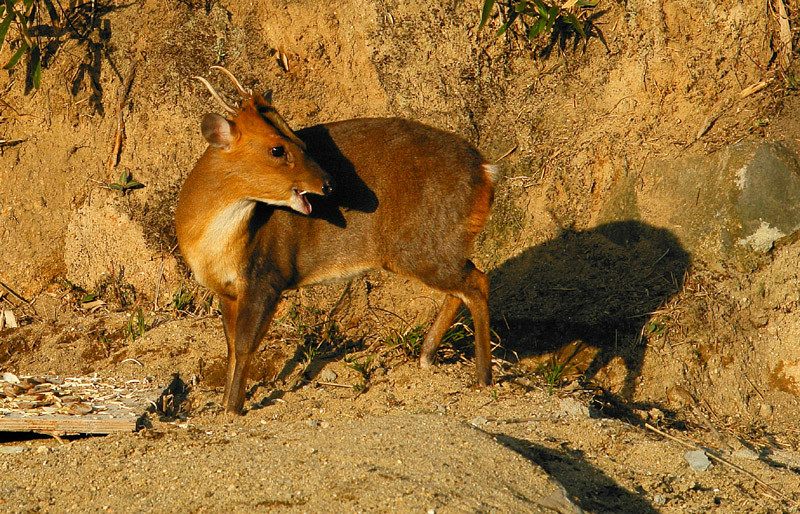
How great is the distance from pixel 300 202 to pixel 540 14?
8.43 feet

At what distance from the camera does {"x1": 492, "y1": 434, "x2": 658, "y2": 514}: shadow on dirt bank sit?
3.85 m

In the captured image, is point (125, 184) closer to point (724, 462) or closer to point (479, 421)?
point (479, 421)

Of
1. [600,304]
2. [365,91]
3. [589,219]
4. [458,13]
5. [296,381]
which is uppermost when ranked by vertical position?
[458,13]

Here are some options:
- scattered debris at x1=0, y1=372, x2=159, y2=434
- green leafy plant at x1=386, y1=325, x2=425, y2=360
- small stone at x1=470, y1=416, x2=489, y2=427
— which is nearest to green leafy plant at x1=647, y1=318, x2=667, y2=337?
green leafy plant at x1=386, y1=325, x2=425, y2=360

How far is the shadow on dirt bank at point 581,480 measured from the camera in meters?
3.85

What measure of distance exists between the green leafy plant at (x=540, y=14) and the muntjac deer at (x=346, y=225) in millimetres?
1444

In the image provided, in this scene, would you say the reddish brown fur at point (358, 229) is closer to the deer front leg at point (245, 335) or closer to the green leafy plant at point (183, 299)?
the deer front leg at point (245, 335)

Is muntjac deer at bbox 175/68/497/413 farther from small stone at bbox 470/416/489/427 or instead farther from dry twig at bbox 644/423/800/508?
dry twig at bbox 644/423/800/508

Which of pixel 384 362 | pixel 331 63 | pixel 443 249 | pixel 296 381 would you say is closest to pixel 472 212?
pixel 443 249

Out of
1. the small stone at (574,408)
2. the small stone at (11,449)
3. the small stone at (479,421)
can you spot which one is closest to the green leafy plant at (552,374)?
the small stone at (574,408)

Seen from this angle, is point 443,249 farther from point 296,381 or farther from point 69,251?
point 69,251

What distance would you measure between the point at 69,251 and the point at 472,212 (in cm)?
304

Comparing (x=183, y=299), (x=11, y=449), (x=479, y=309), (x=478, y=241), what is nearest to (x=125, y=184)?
(x=183, y=299)

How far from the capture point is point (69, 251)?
6.20m
